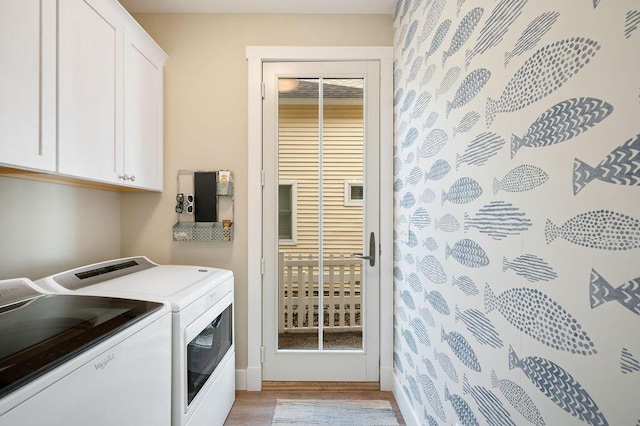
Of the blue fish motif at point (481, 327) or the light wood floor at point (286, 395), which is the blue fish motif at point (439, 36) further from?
the light wood floor at point (286, 395)

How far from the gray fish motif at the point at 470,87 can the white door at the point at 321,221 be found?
102cm

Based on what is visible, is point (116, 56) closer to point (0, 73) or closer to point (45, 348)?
point (0, 73)

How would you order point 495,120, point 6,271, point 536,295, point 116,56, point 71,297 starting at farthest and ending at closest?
point 116,56
point 6,271
point 71,297
point 495,120
point 536,295

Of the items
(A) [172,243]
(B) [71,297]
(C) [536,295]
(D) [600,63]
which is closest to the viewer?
(D) [600,63]

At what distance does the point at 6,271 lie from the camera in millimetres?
1332

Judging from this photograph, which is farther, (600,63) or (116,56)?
(116,56)

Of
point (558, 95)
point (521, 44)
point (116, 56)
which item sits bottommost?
point (558, 95)

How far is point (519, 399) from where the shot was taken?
0.80 meters

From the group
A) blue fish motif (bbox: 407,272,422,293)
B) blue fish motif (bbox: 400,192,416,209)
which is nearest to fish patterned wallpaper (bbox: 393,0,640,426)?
blue fish motif (bbox: 407,272,422,293)

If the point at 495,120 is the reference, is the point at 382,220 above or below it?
below

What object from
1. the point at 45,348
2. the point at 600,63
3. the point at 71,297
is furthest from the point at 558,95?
the point at 71,297

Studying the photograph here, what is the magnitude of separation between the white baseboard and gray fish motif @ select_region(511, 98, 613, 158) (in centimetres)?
154

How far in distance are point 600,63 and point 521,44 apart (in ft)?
0.87

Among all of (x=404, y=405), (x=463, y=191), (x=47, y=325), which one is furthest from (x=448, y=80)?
(x=404, y=405)
